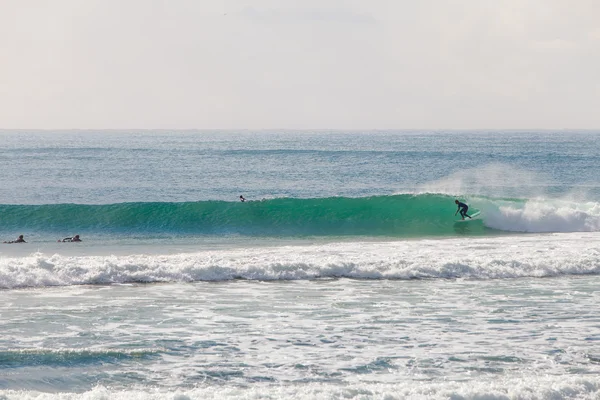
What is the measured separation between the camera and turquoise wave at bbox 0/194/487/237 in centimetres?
2664

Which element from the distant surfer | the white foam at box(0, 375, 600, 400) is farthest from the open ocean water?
the distant surfer

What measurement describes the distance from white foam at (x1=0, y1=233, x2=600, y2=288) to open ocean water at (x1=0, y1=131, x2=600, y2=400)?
5 cm

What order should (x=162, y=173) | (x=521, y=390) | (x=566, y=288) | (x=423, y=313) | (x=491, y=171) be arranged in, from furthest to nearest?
(x=491, y=171), (x=162, y=173), (x=566, y=288), (x=423, y=313), (x=521, y=390)

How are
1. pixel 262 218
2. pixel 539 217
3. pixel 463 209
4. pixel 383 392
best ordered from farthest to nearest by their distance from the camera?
pixel 262 218 < pixel 463 209 < pixel 539 217 < pixel 383 392

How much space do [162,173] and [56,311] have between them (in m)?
37.7

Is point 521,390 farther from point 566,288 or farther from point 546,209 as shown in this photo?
point 546,209

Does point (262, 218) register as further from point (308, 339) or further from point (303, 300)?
point (308, 339)

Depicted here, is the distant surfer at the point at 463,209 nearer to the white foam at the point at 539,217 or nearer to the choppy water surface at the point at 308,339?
the white foam at the point at 539,217

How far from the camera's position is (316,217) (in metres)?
28.3

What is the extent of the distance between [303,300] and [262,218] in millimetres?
14057

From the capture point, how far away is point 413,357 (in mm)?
10164

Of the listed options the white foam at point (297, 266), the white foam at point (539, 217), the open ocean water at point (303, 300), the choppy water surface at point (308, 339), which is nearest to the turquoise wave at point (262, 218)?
the open ocean water at point (303, 300)

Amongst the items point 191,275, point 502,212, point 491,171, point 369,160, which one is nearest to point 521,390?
point 191,275

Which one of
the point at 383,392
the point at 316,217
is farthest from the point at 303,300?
the point at 316,217
